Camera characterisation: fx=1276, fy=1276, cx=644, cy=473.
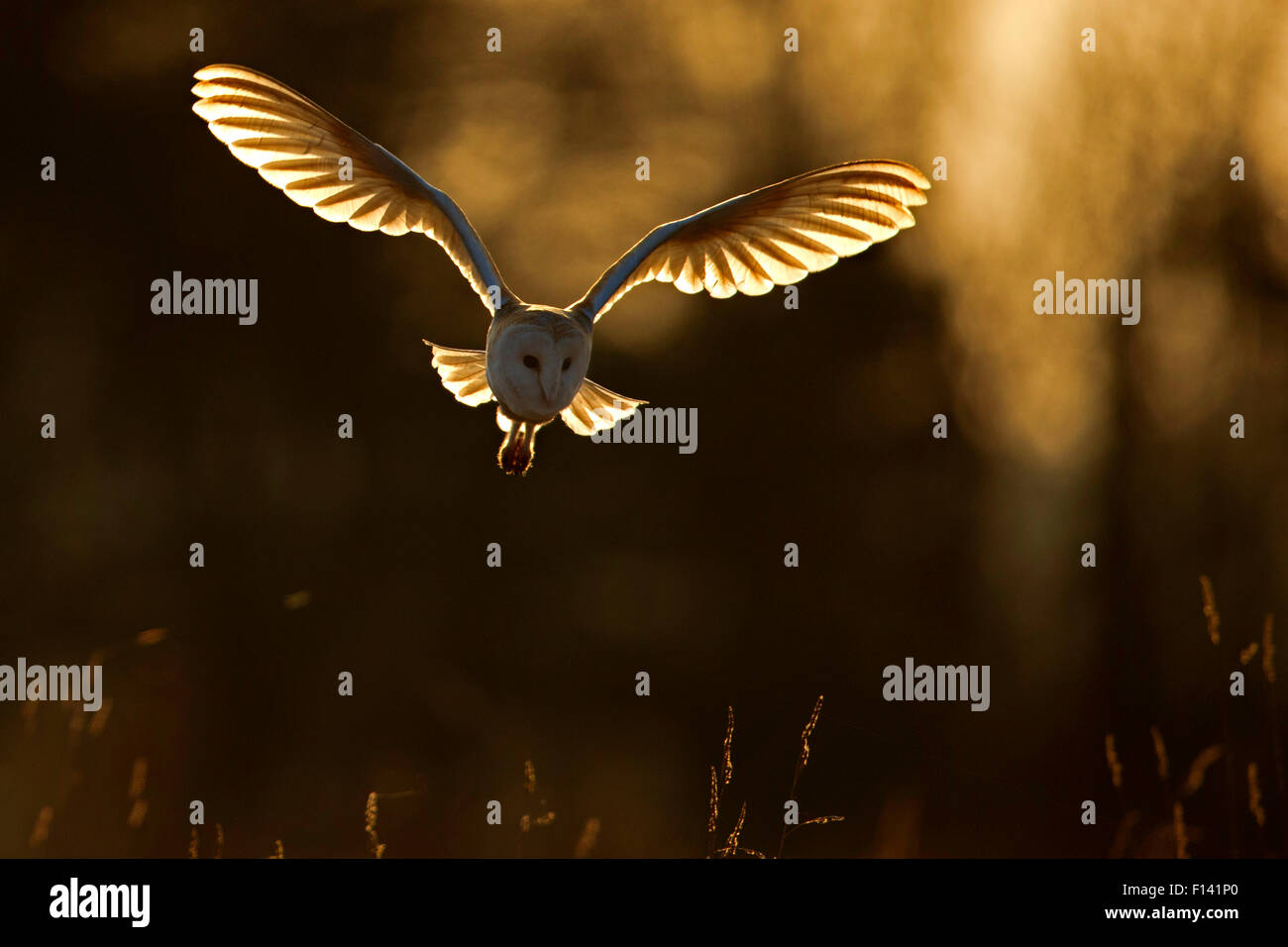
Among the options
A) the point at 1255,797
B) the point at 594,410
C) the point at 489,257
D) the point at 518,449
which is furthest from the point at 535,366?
the point at 1255,797

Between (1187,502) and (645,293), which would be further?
(645,293)

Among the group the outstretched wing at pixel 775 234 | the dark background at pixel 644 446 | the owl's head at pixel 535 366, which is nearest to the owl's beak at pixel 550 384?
the owl's head at pixel 535 366

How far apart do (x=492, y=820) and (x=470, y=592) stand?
12.1ft

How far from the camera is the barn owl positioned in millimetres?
3400

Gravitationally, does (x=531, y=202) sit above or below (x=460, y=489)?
above

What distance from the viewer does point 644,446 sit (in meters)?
11.5

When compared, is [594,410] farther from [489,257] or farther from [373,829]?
[373,829]

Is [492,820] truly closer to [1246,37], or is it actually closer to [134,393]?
[134,393]

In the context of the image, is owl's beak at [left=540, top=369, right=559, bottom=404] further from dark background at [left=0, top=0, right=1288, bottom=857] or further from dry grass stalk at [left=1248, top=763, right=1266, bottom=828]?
dark background at [left=0, top=0, right=1288, bottom=857]

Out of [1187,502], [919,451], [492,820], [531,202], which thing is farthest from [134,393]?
[1187,502]

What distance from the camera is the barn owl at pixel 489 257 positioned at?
3400 mm

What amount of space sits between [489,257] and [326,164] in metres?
0.57

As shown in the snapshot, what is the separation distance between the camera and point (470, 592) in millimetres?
10688

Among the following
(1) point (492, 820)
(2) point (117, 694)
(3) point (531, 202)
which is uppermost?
(3) point (531, 202)
